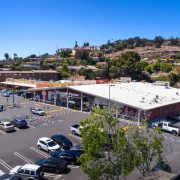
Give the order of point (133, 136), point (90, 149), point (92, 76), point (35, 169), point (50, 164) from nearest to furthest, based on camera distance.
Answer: point (90, 149) → point (133, 136) → point (35, 169) → point (50, 164) → point (92, 76)

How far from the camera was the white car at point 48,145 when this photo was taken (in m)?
30.0

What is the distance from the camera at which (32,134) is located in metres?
36.3

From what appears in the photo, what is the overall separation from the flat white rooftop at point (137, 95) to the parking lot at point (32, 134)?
4.24 m

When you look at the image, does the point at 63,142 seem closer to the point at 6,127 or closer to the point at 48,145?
the point at 48,145

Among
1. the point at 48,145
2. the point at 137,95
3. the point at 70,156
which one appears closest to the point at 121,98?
the point at 137,95

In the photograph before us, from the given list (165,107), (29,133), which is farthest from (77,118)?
(165,107)

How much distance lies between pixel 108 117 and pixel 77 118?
25.4 metres

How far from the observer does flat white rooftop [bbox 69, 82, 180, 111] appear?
44.2 metres

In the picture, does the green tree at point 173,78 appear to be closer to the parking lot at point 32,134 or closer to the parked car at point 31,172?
the parking lot at point 32,134

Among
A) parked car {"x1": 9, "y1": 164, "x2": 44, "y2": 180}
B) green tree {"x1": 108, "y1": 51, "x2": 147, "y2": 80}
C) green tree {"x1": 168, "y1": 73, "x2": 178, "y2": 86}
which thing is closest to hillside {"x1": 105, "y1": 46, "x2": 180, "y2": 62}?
green tree {"x1": 168, "y1": 73, "x2": 178, "y2": 86}

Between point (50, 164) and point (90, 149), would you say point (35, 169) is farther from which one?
point (90, 149)

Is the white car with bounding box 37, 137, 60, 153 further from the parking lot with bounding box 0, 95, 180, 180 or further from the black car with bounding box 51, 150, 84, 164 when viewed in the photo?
the black car with bounding box 51, 150, 84, 164

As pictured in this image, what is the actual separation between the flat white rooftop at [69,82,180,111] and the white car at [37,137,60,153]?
1479 cm

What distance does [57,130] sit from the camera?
126 feet
